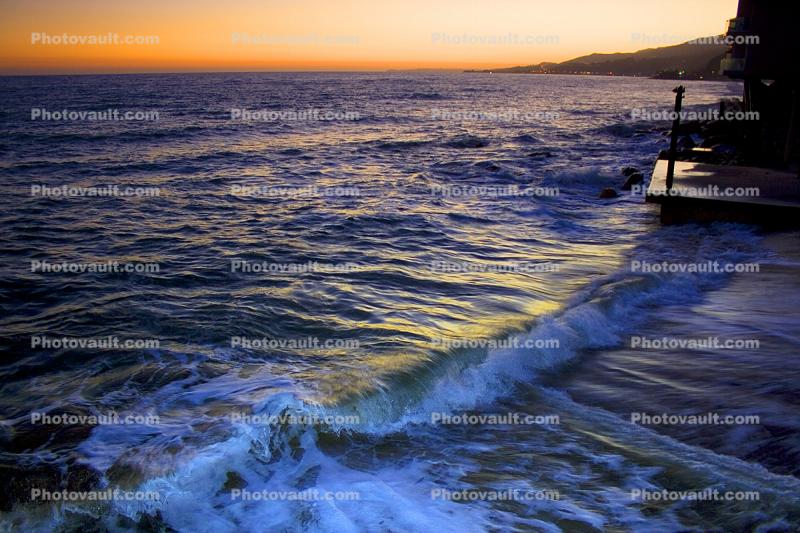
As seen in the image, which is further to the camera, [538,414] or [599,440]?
[538,414]

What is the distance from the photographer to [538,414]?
22.3 feet

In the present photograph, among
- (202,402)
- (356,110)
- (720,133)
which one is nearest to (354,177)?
(202,402)

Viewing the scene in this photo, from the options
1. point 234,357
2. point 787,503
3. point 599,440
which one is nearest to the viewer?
point 787,503

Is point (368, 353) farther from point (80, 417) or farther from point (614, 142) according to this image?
point (614, 142)

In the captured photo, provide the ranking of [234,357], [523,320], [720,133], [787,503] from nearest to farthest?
[787,503]
[234,357]
[523,320]
[720,133]

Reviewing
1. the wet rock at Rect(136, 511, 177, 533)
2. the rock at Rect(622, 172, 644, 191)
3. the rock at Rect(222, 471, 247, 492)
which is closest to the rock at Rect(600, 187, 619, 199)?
the rock at Rect(622, 172, 644, 191)

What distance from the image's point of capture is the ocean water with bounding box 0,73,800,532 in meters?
5.31

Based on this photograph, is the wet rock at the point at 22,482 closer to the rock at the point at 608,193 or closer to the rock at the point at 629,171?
the rock at the point at 608,193

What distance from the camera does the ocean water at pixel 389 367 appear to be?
531 cm

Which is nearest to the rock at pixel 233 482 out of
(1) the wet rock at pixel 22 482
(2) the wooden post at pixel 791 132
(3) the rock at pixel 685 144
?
(1) the wet rock at pixel 22 482

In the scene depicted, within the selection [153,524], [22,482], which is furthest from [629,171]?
[22,482]

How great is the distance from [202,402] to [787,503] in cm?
609

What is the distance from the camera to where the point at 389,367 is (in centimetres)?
784

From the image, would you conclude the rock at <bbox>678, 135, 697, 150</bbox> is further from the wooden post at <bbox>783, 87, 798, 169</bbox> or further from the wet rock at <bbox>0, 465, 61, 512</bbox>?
the wet rock at <bbox>0, 465, 61, 512</bbox>
